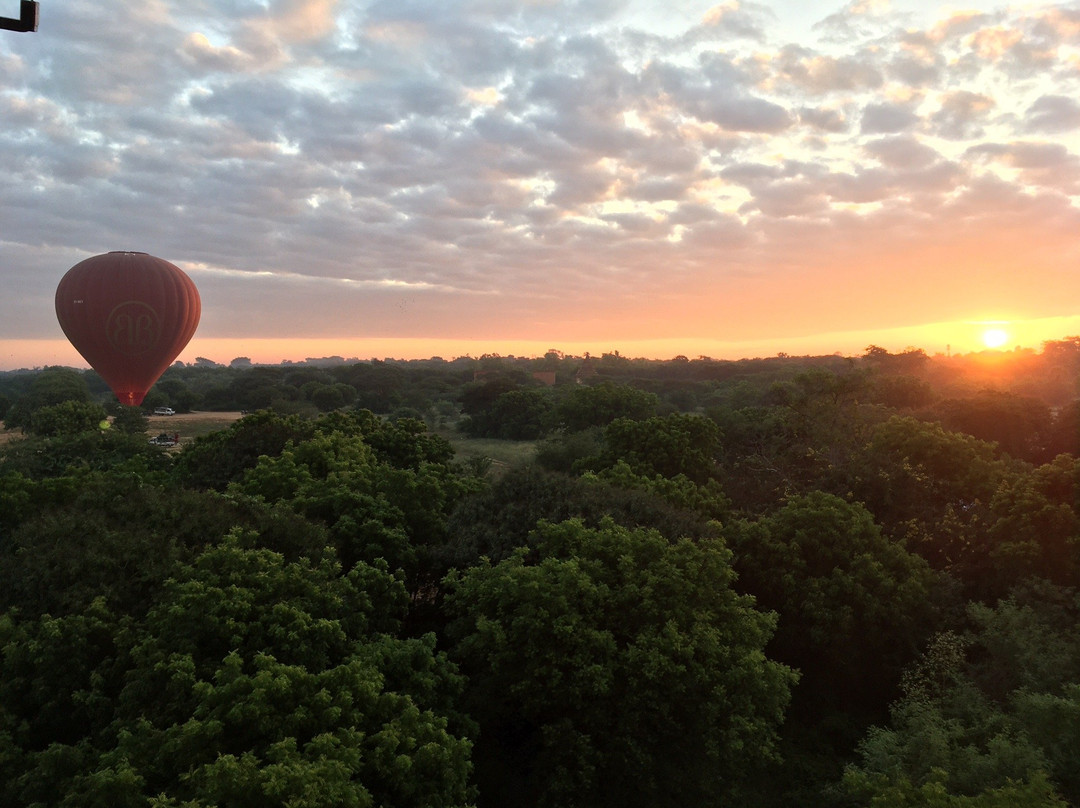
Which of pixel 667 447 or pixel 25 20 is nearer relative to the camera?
pixel 25 20

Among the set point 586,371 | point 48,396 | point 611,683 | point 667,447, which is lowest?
point 611,683

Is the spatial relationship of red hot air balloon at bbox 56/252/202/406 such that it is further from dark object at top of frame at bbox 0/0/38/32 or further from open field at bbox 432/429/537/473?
dark object at top of frame at bbox 0/0/38/32

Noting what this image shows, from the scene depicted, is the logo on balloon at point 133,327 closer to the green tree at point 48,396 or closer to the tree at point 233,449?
the tree at point 233,449

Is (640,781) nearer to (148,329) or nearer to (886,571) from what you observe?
(886,571)

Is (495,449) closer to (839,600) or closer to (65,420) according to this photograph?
(65,420)

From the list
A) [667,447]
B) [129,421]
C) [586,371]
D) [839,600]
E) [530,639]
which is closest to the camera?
[530,639]

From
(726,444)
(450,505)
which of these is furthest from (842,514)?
(726,444)

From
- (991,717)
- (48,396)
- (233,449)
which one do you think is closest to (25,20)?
(991,717)
